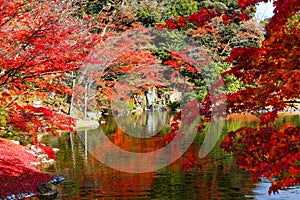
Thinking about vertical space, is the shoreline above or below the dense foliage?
below

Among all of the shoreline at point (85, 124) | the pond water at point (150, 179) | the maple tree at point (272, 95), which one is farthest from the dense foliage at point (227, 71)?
the shoreline at point (85, 124)

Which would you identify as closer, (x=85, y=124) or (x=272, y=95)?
(x=272, y=95)

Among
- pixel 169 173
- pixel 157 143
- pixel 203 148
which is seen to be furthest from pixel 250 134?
pixel 157 143

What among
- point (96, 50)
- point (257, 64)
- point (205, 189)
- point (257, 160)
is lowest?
point (205, 189)

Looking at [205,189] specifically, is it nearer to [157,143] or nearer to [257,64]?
[257,64]

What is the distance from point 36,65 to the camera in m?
11.4

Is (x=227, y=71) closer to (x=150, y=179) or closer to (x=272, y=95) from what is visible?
(x=272, y=95)

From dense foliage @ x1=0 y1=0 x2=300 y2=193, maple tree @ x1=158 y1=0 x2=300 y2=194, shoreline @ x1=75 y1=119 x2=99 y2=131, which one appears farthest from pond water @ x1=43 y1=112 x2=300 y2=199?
shoreline @ x1=75 y1=119 x2=99 y2=131

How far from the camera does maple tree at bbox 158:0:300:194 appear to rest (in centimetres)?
632

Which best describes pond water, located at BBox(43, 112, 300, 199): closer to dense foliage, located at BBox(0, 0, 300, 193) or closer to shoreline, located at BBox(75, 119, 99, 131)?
dense foliage, located at BBox(0, 0, 300, 193)

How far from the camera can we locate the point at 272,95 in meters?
7.52

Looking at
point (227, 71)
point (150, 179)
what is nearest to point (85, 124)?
point (150, 179)

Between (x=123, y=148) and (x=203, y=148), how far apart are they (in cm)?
374

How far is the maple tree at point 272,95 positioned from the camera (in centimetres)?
632
